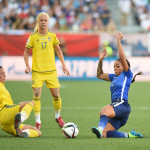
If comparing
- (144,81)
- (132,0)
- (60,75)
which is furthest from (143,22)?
(60,75)

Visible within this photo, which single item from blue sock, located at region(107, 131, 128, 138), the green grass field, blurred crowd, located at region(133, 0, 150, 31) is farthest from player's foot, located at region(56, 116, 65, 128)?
blurred crowd, located at region(133, 0, 150, 31)

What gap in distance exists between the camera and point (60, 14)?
25422 millimetres

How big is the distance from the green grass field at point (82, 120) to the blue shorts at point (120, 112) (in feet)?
1.32

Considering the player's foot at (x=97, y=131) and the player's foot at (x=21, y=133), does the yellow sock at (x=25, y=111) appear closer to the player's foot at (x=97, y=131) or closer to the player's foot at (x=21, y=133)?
the player's foot at (x=21, y=133)

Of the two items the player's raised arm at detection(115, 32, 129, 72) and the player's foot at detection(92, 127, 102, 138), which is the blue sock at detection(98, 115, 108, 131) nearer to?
the player's foot at detection(92, 127, 102, 138)

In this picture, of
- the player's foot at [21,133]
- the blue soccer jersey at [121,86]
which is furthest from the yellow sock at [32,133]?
the blue soccer jersey at [121,86]

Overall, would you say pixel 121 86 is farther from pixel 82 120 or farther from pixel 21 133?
pixel 82 120

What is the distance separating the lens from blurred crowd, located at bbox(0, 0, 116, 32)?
23781 mm

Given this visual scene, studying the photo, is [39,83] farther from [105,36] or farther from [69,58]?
[105,36]

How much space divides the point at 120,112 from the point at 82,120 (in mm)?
2669

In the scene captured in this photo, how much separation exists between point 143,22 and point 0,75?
20.9 m

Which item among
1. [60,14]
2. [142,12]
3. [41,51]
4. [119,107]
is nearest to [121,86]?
[119,107]

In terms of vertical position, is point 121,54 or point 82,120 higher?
point 121,54

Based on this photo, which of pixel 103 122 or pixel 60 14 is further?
pixel 60 14
